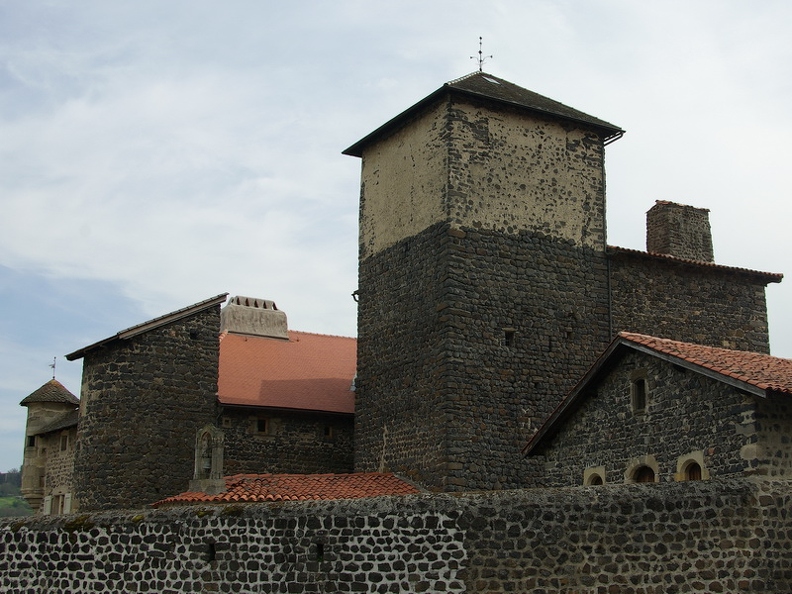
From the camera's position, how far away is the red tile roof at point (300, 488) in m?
19.4

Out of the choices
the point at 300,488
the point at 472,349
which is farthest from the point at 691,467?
the point at 300,488

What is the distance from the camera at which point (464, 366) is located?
20.9 m

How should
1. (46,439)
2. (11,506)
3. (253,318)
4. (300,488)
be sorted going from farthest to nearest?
1. (11,506)
2. (253,318)
3. (46,439)
4. (300,488)

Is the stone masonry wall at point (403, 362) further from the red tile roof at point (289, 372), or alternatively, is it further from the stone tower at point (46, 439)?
the stone tower at point (46, 439)

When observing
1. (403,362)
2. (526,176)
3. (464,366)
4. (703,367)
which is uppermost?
(526,176)

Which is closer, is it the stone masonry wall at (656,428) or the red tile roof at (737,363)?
the red tile roof at (737,363)

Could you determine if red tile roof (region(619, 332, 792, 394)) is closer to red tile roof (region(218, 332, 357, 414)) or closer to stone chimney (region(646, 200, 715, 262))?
stone chimney (region(646, 200, 715, 262))

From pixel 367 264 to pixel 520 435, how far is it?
5713mm

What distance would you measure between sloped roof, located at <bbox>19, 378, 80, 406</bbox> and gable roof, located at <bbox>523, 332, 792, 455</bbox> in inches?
579

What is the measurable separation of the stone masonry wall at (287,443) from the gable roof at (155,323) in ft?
7.81

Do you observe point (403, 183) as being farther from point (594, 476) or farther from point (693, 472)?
point (693, 472)

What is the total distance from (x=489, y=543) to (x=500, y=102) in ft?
44.8

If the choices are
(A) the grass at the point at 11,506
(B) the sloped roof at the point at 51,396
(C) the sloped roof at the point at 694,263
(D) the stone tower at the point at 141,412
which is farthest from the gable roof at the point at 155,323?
(A) the grass at the point at 11,506

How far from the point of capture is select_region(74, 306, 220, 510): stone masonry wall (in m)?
22.7
